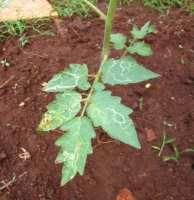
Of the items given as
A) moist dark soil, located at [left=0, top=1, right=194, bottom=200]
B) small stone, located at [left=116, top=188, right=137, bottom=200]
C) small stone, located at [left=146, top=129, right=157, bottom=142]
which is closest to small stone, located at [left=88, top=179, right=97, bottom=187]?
moist dark soil, located at [left=0, top=1, right=194, bottom=200]

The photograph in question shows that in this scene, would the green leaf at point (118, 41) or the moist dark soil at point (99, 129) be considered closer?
the moist dark soil at point (99, 129)

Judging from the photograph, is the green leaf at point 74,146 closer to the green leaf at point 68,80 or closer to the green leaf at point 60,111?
the green leaf at point 60,111

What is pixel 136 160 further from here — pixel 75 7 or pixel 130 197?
pixel 75 7

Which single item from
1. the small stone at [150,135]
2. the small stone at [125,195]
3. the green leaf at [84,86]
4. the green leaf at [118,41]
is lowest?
the small stone at [125,195]

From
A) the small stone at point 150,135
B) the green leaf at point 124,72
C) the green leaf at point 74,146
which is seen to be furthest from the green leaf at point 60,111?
the small stone at point 150,135

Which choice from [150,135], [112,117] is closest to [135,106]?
[150,135]

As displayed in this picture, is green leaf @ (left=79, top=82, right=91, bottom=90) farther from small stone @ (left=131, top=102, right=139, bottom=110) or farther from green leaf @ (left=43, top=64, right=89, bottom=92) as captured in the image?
small stone @ (left=131, top=102, right=139, bottom=110)
